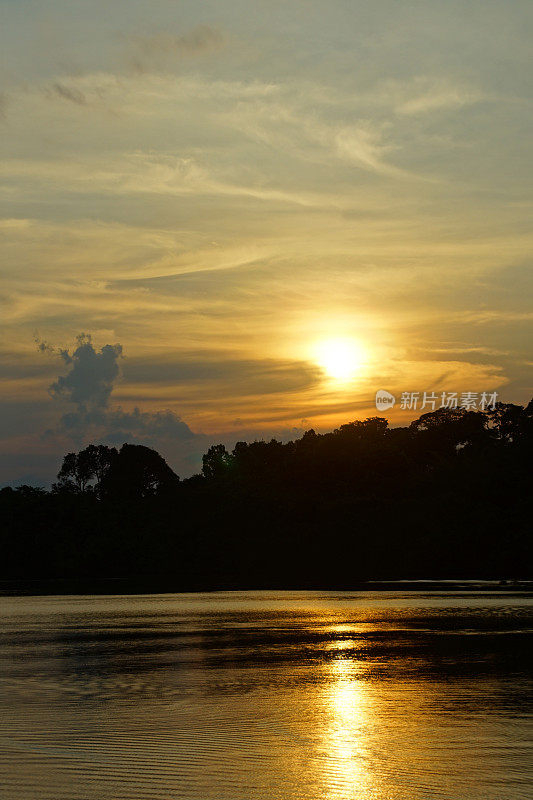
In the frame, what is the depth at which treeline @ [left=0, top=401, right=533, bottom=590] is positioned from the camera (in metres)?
115

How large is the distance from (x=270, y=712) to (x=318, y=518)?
11466cm

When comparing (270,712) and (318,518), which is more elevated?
(318,518)

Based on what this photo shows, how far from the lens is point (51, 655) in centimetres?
3538

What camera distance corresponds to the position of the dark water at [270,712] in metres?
15.4

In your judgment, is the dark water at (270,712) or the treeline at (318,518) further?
the treeline at (318,518)

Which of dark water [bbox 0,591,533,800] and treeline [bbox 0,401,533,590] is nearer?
dark water [bbox 0,591,533,800]

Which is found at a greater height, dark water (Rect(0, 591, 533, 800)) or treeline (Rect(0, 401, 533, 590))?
treeline (Rect(0, 401, 533, 590))

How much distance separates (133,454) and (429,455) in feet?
205

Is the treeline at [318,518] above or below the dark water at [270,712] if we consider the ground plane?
above

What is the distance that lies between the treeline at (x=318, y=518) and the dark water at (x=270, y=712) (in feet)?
224

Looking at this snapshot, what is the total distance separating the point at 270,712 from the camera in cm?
2253

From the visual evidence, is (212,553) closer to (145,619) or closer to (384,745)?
(145,619)

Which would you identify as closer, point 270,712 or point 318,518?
point 270,712

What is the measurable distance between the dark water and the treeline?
68.2m
